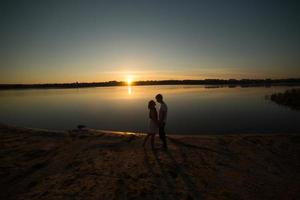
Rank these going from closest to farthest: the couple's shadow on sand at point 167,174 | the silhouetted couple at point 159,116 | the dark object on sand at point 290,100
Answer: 1. the couple's shadow on sand at point 167,174
2. the silhouetted couple at point 159,116
3. the dark object on sand at point 290,100

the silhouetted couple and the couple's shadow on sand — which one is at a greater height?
the silhouetted couple

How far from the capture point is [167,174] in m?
6.20

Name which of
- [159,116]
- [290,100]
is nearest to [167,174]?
[159,116]

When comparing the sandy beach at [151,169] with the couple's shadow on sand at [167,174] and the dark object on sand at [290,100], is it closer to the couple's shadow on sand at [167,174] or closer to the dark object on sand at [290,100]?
the couple's shadow on sand at [167,174]

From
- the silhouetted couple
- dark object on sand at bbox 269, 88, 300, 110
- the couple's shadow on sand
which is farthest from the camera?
dark object on sand at bbox 269, 88, 300, 110

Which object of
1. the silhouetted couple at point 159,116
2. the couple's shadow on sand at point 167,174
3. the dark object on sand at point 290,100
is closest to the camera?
the couple's shadow on sand at point 167,174

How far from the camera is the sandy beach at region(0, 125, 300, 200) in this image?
5.25 m

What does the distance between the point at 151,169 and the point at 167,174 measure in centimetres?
62

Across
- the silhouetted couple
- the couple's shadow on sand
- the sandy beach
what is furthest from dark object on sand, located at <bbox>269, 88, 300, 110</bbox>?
the couple's shadow on sand

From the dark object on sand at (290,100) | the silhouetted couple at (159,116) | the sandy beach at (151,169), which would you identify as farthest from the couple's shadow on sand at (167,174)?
the dark object on sand at (290,100)

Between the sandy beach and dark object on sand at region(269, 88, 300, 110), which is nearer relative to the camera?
the sandy beach

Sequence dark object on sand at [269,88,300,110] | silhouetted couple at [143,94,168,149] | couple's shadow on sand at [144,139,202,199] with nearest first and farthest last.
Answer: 1. couple's shadow on sand at [144,139,202,199]
2. silhouetted couple at [143,94,168,149]
3. dark object on sand at [269,88,300,110]

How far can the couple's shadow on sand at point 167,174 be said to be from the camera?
519cm

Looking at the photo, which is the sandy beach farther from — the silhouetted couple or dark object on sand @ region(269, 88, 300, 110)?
dark object on sand @ region(269, 88, 300, 110)
